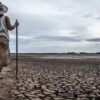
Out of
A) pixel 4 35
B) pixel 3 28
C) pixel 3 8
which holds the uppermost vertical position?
pixel 3 8

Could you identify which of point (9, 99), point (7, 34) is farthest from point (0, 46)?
point (9, 99)

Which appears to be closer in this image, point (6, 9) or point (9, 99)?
point (9, 99)

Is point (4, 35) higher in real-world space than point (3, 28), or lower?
lower

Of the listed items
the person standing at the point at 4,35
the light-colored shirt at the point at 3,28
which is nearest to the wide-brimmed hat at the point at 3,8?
the person standing at the point at 4,35

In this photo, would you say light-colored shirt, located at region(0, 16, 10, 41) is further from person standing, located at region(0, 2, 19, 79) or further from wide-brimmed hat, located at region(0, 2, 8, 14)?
wide-brimmed hat, located at region(0, 2, 8, 14)

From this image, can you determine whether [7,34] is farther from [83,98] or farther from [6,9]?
[83,98]

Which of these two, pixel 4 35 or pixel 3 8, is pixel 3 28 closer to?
pixel 4 35

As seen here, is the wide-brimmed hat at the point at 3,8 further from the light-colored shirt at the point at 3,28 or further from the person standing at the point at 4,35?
the light-colored shirt at the point at 3,28

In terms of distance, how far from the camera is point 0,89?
7340 mm

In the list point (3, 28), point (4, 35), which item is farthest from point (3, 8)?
point (4, 35)

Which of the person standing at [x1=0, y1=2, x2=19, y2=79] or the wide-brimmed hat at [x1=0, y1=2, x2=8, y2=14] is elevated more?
the wide-brimmed hat at [x1=0, y1=2, x2=8, y2=14]

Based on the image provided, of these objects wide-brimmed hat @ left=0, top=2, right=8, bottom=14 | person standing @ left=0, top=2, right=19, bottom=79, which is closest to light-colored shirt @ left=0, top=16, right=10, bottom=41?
person standing @ left=0, top=2, right=19, bottom=79

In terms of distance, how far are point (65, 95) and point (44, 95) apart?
0.54m

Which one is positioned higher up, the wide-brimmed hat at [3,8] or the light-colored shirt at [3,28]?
the wide-brimmed hat at [3,8]
